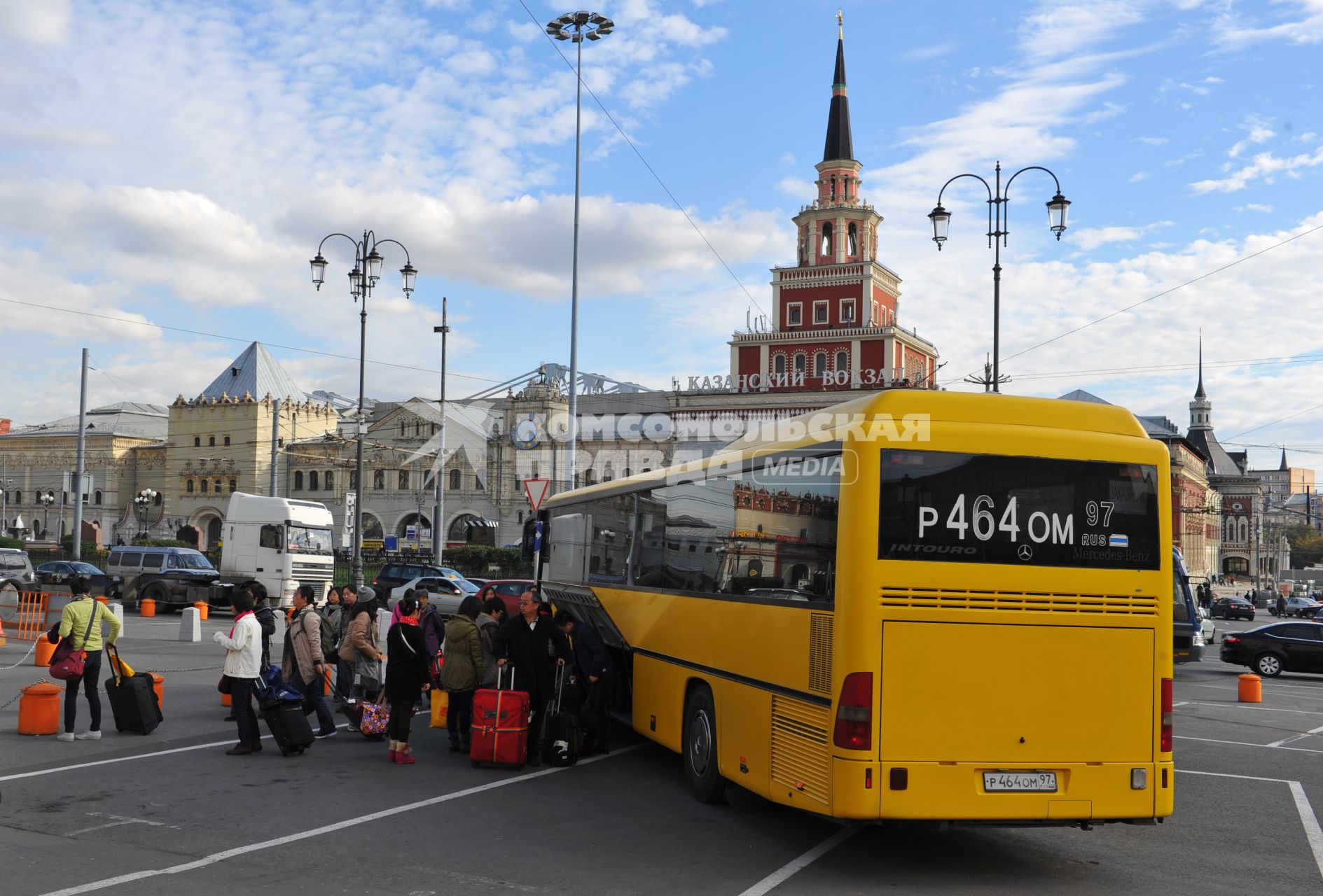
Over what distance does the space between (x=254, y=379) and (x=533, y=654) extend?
95.2 m

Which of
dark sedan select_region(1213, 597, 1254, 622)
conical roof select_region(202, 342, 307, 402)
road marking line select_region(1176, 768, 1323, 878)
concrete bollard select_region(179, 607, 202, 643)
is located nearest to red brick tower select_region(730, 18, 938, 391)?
dark sedan select_region(1213, 597, 1254, 622)

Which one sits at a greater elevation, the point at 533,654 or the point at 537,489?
the point at 537,489

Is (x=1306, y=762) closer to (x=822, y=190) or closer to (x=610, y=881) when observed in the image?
(x=610, y=881)

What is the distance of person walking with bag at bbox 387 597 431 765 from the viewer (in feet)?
37.1

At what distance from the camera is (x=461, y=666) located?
12.2 metres

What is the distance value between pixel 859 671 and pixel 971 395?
2.12 meters

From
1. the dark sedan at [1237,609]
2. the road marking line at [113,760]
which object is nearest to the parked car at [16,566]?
the road marking line at [113,760]

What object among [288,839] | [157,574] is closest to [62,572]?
[157,574]

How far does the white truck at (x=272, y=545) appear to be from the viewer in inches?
1500

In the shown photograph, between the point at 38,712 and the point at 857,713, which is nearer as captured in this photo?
the point at 857,713

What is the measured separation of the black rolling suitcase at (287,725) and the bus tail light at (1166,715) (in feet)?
26.2

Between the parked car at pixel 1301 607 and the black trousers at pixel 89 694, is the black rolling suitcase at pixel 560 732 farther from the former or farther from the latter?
the parked car at pixel 1301 607

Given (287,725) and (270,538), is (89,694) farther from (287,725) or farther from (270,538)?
(270,538)

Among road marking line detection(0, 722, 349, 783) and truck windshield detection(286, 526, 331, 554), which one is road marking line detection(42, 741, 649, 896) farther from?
truck windshield detection(286, 526, 331, 554)
